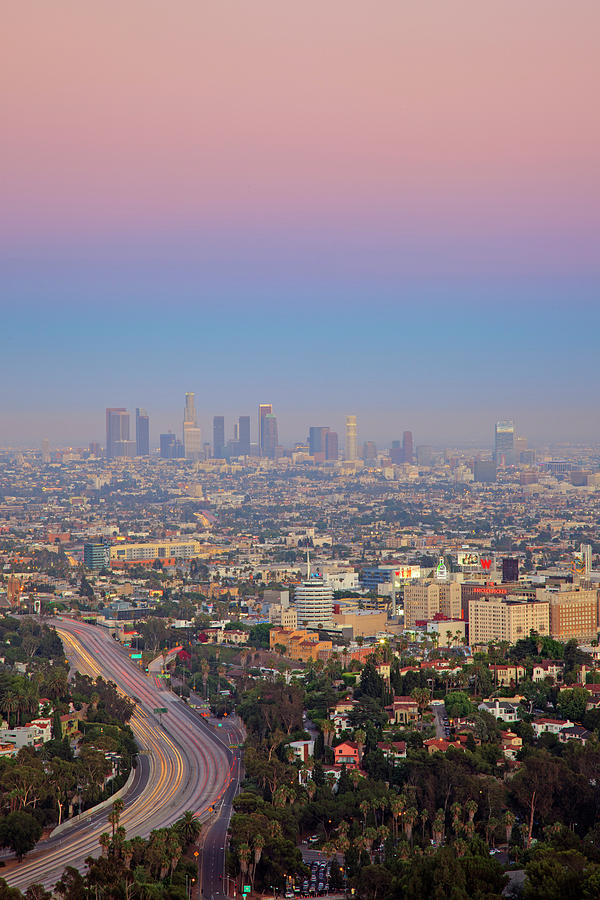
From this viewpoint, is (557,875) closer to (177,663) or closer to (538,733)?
(538,733)

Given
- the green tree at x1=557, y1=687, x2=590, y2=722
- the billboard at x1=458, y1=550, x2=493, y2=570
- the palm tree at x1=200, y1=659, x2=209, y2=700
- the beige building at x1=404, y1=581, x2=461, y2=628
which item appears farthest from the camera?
the billboard at x1=458, y1=550, x2=493, y2=570

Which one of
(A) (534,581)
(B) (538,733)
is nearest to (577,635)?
(A) (534,581)

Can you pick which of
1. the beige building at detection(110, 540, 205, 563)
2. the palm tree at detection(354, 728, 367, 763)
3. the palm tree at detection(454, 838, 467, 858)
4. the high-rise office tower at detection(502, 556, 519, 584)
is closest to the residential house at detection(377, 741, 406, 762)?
the palm tree at detection(354, 728, 367, 763)

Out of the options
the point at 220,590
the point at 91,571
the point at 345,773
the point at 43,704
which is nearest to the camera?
the point at 345,773

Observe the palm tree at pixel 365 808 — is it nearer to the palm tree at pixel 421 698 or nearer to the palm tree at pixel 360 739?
the palm tree at pixel 360 739

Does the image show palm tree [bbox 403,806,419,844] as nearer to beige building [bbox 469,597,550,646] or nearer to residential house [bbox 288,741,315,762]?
residential house [bbox 288,741,315,762]
